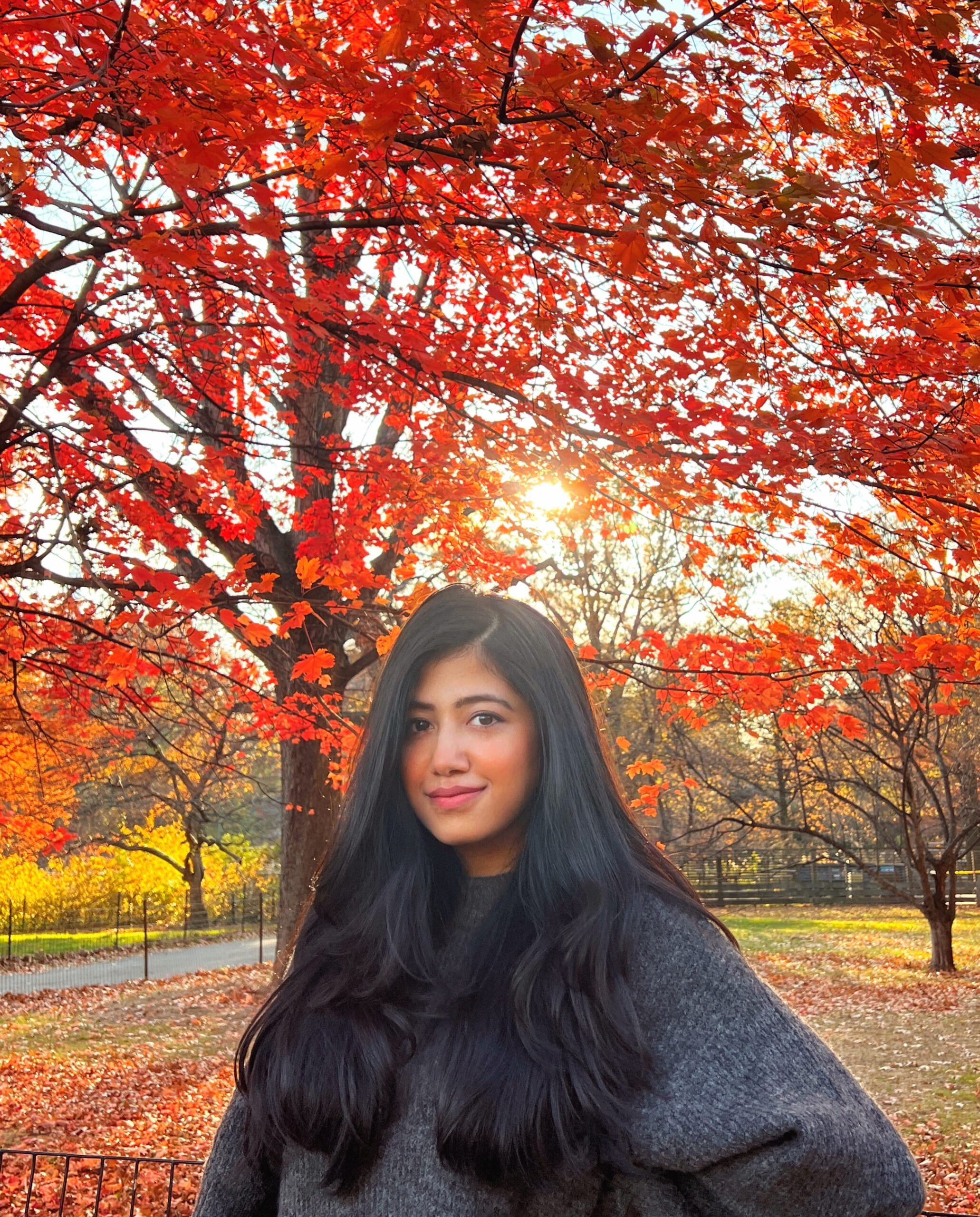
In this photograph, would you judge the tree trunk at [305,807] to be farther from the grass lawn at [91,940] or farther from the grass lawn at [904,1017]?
the grass lawn at [91,940]

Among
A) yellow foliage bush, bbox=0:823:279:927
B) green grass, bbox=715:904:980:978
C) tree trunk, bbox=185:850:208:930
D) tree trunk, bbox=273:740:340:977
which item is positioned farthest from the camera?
tree trunk, bbox=185:850:208:930

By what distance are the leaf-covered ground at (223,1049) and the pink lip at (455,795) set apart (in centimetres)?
594

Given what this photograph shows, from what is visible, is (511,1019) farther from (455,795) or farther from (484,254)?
(484,254)

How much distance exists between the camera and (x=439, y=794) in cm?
191

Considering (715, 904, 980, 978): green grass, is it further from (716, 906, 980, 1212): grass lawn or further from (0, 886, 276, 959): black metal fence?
(0, 886, 276, 959): black metal fence

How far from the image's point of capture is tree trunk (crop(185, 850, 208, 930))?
82.2 ft

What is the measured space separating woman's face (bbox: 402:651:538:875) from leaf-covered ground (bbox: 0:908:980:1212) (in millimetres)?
5840

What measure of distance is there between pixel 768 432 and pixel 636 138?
6.05 feet

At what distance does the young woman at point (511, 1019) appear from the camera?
154 cm

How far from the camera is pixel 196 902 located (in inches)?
1011

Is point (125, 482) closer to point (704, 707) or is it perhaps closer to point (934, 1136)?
point (704, 707)

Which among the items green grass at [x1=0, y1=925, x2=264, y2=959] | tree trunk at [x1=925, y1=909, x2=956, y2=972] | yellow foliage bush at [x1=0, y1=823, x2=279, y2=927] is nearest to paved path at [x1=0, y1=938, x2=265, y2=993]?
green grass at [x1=0, y1=925, x2=264, y2=959]

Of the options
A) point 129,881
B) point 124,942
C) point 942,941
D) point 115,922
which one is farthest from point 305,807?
point 129,881

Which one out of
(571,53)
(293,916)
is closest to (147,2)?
(571,53)
